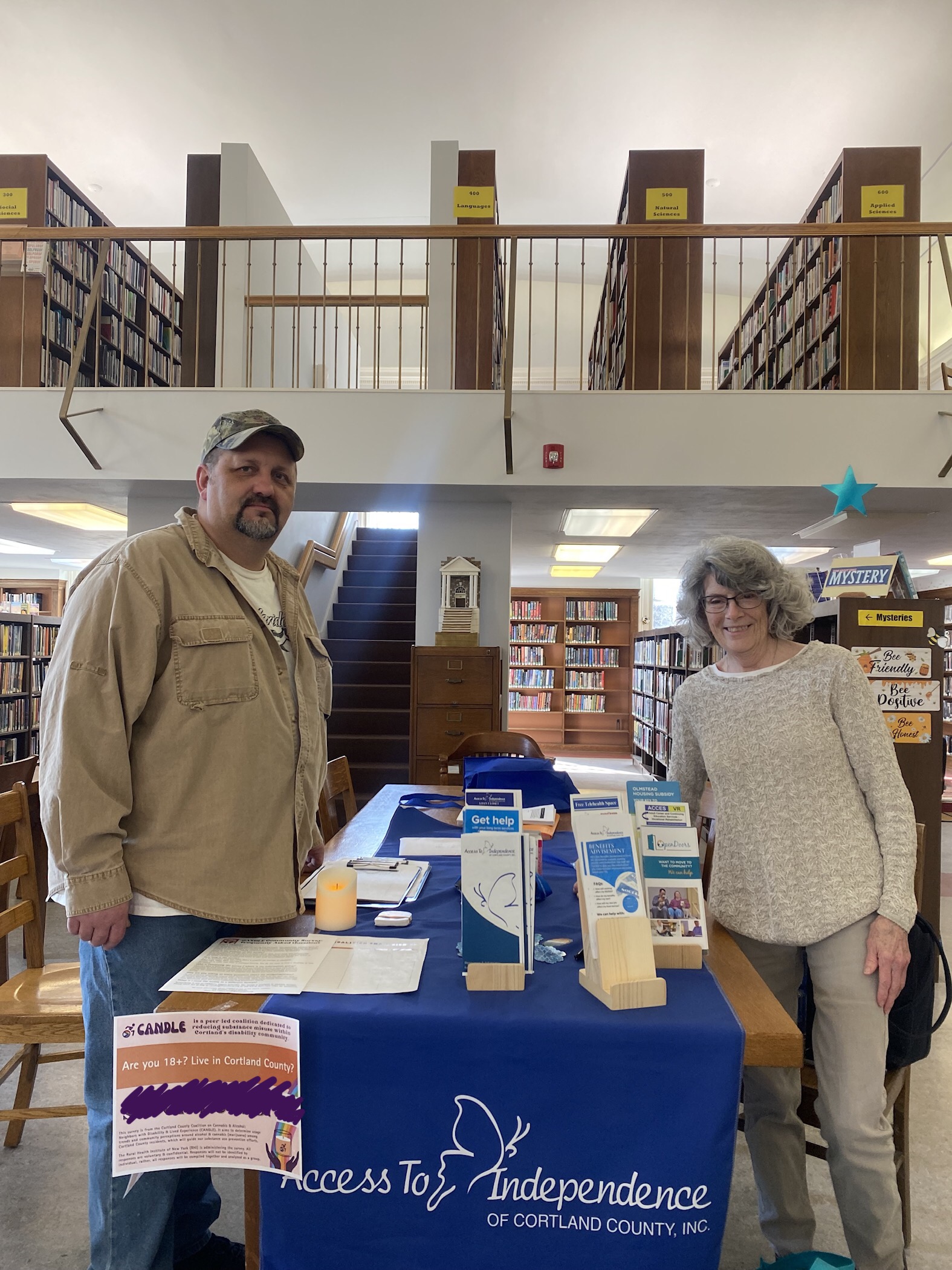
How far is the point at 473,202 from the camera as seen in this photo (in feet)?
14.9

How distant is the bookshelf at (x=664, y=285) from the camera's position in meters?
4.89

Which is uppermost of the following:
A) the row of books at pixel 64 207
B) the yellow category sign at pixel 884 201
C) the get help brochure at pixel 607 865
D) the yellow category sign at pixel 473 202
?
the row of books at pixel 64 207

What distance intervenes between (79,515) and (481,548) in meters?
3.36

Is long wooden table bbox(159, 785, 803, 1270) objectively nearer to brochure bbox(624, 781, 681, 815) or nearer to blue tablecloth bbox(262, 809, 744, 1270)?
blue tablecloth bbox(262, 809, 744, 1270)

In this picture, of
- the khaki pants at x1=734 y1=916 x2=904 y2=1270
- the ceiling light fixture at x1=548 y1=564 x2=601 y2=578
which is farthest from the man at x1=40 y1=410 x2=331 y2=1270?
the ceiling light fixture at x1=548 y1=564 x2=601 y2=578

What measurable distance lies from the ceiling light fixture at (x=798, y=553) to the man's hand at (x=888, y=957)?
6.02m

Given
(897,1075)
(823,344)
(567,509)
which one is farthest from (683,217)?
(897,1075)

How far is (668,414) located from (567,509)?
1.05m

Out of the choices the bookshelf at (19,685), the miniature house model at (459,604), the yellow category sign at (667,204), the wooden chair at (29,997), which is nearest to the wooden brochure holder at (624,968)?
the wooden chair at (29,997)

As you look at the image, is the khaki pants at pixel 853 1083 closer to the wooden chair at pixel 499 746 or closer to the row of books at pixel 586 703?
the wooden chair at pixel 499 746

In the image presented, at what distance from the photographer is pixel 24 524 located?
21.1ft

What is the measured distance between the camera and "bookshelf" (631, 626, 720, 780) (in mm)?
7141

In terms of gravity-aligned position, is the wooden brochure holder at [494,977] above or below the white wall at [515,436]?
below

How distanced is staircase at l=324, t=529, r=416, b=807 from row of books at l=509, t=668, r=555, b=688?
2696 millimetres
